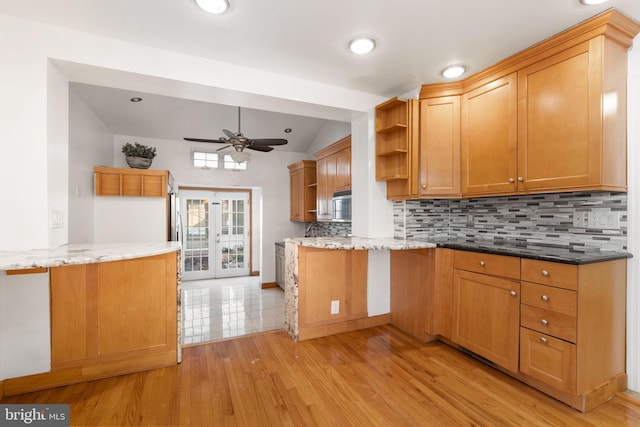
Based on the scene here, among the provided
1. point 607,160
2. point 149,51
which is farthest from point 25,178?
point 607,160

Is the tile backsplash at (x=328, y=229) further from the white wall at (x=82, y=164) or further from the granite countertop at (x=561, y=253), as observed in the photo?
the white wall at (x=82, y=164)

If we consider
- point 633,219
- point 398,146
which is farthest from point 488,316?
point 398,146

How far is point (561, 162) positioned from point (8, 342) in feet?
12.3

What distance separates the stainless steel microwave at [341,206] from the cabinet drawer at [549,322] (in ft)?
6.47

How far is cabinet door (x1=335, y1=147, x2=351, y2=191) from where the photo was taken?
12.7 ft

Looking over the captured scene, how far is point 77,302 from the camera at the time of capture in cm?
202

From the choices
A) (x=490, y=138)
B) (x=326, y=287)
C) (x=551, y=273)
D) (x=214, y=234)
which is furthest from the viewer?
(x=214, y=234)

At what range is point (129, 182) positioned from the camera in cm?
365

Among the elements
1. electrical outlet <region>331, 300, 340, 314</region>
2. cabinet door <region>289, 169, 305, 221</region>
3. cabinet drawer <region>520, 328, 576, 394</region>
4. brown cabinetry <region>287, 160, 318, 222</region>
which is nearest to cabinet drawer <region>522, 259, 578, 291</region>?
cabinet drawer <region>520, 328, 576, 394</region>

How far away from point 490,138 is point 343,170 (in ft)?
6.24

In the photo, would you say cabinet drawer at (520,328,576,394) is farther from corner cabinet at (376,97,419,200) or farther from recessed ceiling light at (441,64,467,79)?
recessed ceiling light at (441,64,467,79)

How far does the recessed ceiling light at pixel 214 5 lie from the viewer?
1698 mm

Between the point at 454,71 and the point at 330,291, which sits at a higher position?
the point at 454,71

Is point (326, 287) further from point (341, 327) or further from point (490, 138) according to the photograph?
point (490, 138)
